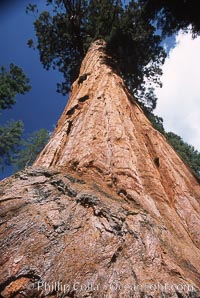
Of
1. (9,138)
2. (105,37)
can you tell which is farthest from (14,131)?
(105,37)

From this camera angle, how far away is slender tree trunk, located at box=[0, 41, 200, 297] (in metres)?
2.78

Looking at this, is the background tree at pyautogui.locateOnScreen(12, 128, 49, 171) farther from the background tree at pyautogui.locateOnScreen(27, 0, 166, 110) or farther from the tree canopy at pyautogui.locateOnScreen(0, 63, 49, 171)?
the background tree at pyautogui.locateOnScreen(27, 0, 166, 110)

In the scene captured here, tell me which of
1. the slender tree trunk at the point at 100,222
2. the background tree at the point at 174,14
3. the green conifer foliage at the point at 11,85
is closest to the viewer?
the slender tree trunk at the point at 100,222

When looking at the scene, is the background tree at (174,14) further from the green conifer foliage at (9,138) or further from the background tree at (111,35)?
the green conifer foliage at (9,138)

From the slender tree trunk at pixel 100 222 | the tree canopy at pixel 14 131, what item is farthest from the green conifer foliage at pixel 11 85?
the slender tree trunk at pixel 100 222

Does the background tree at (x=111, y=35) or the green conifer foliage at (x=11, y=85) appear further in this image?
the green conifer foliage at (x=11, y=85)

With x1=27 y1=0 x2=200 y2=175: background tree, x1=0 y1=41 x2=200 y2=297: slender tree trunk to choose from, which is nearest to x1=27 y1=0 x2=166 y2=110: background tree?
x1=27 y1=0 x2=200 y2=175: background tree

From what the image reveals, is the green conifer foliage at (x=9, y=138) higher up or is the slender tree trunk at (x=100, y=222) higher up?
the green conifer foliage at (x=9, y=138)

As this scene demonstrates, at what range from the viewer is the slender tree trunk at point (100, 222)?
278cm

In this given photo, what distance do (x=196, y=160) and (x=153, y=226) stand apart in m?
17.5

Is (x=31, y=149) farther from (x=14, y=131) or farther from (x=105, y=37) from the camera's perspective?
(x=105, y=37)

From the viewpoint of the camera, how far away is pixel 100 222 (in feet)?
11.0

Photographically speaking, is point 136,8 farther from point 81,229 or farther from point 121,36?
point 81,229

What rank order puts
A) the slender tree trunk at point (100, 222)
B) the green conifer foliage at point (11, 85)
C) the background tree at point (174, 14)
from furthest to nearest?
the green conifer foliage at point (11, 85)
the background tree at point (174, 14)
the slender tree trunk at point (100, 222)
